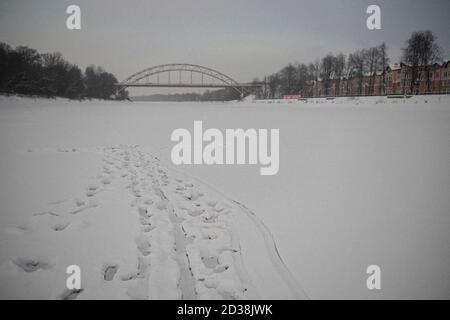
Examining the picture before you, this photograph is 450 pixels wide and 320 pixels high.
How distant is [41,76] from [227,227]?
3622 centimetres

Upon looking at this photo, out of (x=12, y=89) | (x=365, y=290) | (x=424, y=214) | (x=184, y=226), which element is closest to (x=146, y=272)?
(x=184, y=226)

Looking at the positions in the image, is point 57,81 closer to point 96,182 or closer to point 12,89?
point 12,89

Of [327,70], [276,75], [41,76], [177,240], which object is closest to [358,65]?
[327,70]

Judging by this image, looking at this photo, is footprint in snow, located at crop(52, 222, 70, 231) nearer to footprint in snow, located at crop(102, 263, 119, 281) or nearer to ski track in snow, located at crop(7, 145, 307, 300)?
ski track in snow, located at crop(7, 145, 307, 300)

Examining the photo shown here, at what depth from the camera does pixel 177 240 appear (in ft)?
10.2

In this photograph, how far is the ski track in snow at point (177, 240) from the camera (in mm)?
2379

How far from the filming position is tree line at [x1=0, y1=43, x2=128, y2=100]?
25.6 metres

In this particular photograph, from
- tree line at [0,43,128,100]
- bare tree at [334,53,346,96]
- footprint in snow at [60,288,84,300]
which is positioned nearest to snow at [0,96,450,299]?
footprint in snow at [60,288,84,300]

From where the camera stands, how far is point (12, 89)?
24797mm

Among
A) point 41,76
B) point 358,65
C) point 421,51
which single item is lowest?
point 41,76

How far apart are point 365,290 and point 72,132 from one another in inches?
422

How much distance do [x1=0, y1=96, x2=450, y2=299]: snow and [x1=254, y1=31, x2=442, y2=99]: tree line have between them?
2812 cm

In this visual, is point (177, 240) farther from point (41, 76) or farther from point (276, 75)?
point (276, 75)
